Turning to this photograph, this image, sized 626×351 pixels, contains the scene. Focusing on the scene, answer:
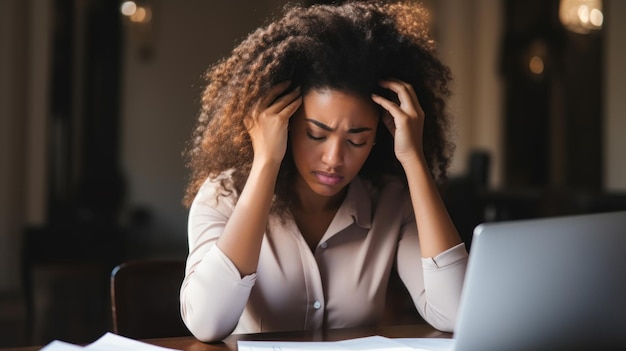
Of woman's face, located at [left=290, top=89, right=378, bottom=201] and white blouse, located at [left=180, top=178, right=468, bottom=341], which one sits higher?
woman's face, located at [left=290, top=89, right=378, bottom=201]

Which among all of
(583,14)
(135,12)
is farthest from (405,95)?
(135,12)

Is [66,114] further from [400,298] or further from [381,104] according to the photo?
[381,104]

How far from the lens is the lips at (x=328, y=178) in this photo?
56.4 inches

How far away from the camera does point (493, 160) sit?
Result: 661 cm

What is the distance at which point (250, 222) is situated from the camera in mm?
1341

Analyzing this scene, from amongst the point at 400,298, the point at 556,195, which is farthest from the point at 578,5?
the point at 400,298

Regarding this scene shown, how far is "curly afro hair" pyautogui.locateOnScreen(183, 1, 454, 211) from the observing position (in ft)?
4.83

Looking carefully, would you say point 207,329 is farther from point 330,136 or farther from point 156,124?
point 156,124

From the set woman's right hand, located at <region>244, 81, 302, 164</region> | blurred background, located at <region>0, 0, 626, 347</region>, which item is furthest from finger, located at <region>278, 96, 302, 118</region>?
blurred background, located at <region>0, 0, 626, 347</region>

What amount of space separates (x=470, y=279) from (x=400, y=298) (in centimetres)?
349

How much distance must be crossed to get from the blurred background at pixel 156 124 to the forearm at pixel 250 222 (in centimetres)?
258

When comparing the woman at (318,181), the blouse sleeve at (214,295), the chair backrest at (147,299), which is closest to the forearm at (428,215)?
the woman at (318,181)

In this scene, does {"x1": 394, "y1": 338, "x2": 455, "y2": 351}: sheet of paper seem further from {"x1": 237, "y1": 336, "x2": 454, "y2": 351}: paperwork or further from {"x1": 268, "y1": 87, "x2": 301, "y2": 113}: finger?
{"x1": 268, "y1": 87, "x2": 301, "y2": 113}: finger

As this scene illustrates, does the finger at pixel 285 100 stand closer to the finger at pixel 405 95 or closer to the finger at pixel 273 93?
the finger at pixel 273 93
